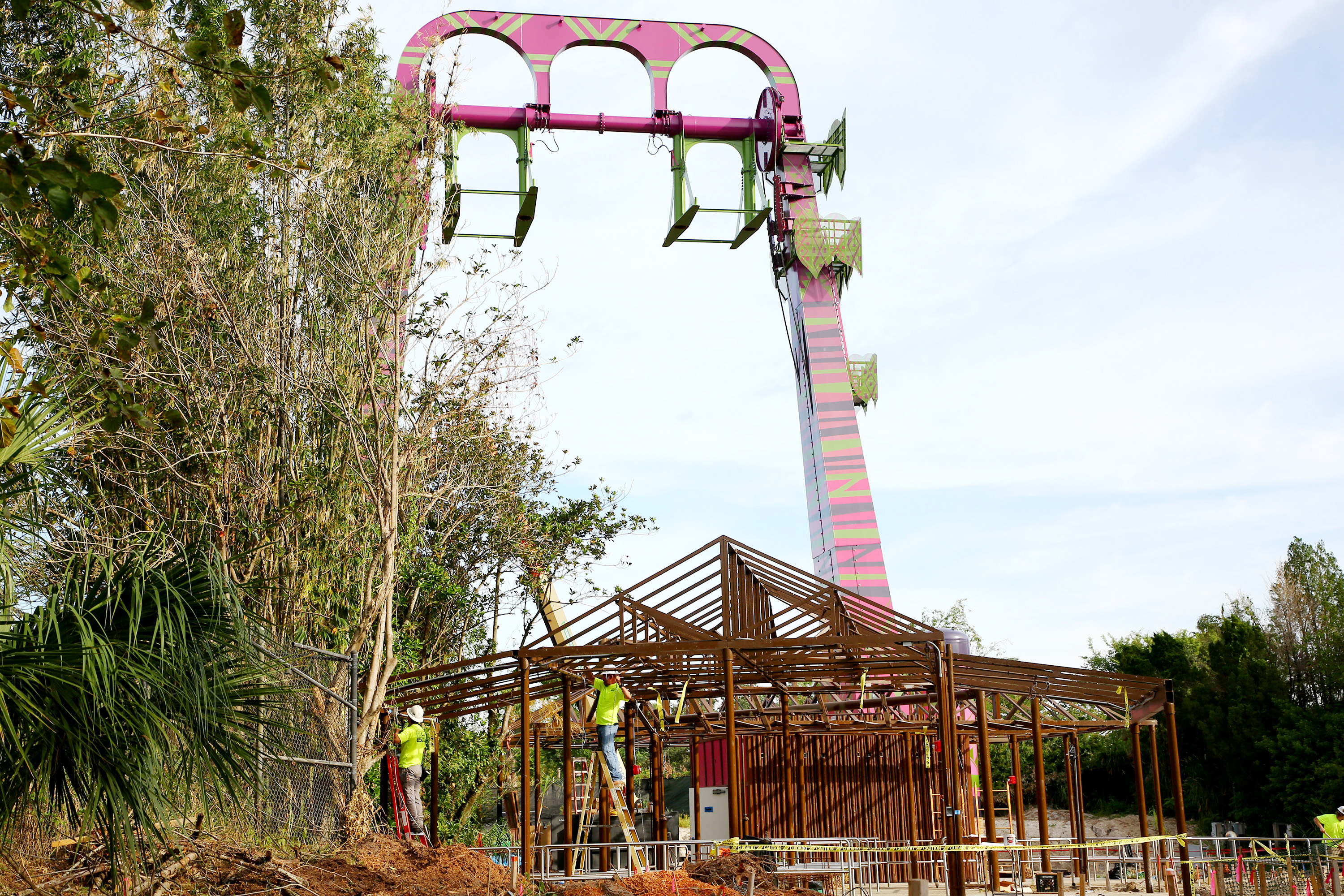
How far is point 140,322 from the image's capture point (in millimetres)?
5711

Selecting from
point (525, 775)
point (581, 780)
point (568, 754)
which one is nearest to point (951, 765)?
point (568, 754)

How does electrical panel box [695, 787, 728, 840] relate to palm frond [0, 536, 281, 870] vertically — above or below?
below

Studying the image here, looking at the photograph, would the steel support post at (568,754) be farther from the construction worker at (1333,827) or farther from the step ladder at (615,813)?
the construction worker at (1333,827)

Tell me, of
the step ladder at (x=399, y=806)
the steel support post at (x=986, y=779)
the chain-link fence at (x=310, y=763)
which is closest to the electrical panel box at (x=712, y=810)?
the steel support post at (x=986, y=779)

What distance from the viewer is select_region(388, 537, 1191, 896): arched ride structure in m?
14.5

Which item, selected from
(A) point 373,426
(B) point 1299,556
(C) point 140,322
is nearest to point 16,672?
(C) point 140,322

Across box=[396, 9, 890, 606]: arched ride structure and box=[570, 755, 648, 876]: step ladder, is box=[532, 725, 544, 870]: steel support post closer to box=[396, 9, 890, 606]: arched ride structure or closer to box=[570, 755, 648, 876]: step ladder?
box=[570, 755, 648, 876]: step ladder

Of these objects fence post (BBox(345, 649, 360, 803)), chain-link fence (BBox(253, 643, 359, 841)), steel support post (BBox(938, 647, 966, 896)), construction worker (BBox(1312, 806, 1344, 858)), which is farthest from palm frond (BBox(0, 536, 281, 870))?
construction worker (BBox(1312, 806, 1344, 858))

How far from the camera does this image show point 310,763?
438 inches

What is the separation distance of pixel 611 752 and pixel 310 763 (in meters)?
4.60

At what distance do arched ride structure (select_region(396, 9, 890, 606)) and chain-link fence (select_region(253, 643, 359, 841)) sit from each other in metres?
15.0

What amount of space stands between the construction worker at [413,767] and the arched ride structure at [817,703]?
→ 958 millimetres

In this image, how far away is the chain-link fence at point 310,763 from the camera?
10773 millimetres

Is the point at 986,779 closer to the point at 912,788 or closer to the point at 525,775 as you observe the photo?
the point at 525,775
